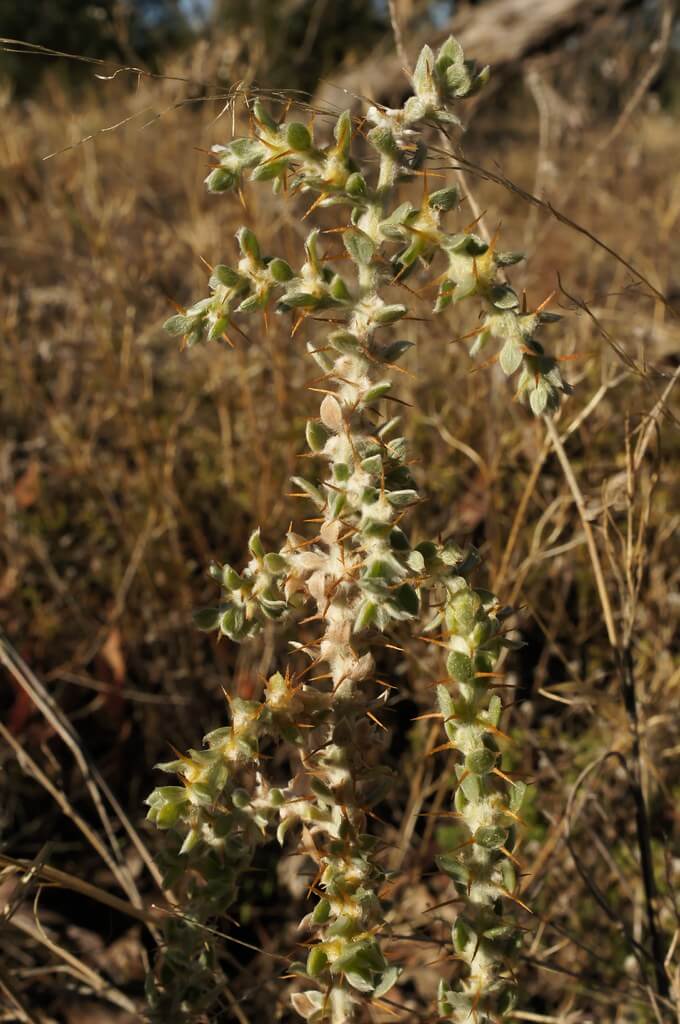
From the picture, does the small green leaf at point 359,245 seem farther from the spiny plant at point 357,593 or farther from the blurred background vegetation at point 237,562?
the blurred background vegetation at point 237,562

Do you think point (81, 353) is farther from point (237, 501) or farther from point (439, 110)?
point (439, 110)

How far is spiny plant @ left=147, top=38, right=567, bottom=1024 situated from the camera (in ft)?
2.83

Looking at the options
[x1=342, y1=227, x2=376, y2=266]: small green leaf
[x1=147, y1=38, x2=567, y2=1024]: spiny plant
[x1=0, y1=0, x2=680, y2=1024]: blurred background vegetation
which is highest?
[x1=342, y1=227, x2=376, y2=266]: small green leaf

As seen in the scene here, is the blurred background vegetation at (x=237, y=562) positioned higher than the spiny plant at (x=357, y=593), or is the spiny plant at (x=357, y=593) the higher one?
the spiny plant at (x=357, y=593)

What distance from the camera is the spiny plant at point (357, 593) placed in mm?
863

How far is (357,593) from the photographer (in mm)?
987

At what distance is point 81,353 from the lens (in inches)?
111

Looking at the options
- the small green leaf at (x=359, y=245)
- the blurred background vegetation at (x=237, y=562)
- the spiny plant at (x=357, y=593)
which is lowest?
the blurred background vegetation at (x=237, y=562)

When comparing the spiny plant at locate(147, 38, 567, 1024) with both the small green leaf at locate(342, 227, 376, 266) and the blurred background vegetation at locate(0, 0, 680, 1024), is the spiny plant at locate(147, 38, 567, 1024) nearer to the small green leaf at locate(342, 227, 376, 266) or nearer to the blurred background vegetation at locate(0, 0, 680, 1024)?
the small green leaf at locate(342, 227, 376, 266)

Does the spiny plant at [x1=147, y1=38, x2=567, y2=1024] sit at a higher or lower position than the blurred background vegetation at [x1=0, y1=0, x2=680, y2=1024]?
higher

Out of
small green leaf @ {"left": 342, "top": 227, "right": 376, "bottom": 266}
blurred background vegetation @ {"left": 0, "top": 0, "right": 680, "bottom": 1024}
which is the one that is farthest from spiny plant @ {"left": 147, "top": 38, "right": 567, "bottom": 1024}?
blurred background vegetation @ {"left": 0, "top": 0, "right": 680, "bottom": 1024}

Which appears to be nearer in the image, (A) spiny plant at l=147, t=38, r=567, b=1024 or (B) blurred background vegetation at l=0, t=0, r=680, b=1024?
(A) spiny plant at l=147, t=38, r=567, b=1024

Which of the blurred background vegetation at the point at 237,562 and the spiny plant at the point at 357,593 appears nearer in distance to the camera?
the spiny plant at the point at 357,593

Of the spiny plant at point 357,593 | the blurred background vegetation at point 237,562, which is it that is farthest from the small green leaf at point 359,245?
the blurred background vegetation at point 237,562
